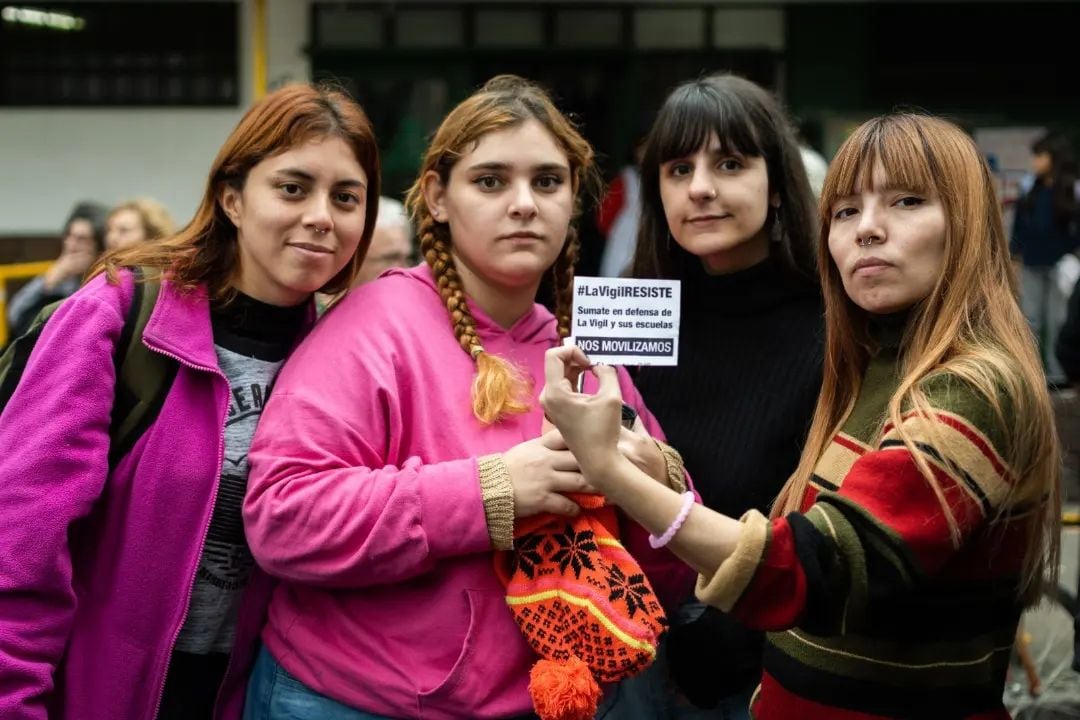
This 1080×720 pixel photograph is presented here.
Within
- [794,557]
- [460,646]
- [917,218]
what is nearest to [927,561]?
[794,557]

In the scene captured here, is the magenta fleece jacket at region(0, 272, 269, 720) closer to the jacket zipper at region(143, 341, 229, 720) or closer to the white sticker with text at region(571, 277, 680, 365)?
the jacket zipper at region(143, 341, 229, 720)

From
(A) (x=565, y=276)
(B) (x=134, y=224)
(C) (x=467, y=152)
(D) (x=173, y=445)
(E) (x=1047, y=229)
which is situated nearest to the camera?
(D) (x=173, y=445)

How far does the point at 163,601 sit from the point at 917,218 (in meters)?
1.61

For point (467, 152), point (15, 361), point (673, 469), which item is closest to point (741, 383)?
point (673, 469)

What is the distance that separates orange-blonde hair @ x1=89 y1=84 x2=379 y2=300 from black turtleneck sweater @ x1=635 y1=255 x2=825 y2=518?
87 cm

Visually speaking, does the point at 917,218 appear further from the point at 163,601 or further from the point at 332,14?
the point at 332,14

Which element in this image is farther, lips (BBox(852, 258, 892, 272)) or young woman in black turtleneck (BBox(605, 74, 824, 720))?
young woman in black turtleneck (BBox(605, 74, 824, 720))

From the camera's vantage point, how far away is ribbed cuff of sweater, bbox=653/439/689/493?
2.51 meters

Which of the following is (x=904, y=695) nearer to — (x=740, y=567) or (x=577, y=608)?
(x=740, y=567)

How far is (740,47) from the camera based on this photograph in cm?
1057

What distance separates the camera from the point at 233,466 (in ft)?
8.41

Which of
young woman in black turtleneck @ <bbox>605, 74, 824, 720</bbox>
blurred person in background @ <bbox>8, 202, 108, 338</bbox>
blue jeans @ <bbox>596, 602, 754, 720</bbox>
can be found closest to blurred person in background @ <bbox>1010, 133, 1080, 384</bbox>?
blurred person in background @ <bbox>8, 202, 108, 338</bbox>

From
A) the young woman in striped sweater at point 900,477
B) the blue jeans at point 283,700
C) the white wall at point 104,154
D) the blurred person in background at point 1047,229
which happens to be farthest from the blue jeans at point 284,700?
the white wall at point 104,154

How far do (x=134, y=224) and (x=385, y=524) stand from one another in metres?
5.26
